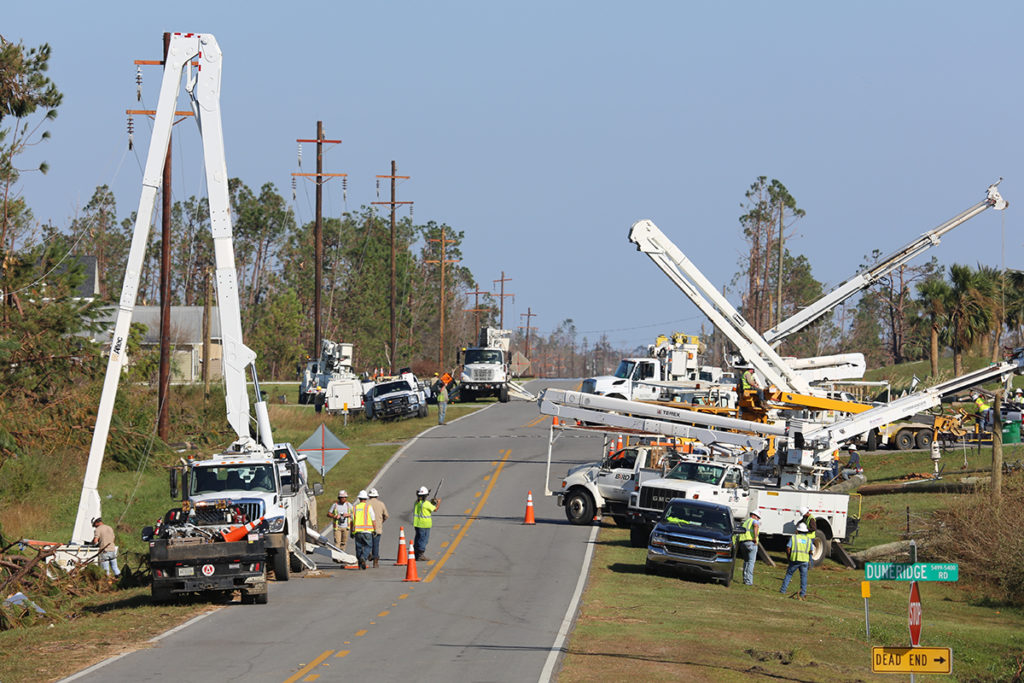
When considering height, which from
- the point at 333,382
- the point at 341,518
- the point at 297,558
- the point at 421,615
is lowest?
the point at 421,615

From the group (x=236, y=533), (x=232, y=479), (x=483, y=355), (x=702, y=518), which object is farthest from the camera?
(x=483, y=355)

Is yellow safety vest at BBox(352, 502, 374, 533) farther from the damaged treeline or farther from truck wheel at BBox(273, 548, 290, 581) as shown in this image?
the damaged treeline

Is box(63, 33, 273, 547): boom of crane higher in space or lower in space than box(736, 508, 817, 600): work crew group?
higher

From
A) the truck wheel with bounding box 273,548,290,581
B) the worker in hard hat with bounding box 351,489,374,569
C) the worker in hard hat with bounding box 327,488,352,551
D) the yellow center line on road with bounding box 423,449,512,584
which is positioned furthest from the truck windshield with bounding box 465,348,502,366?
the truck wheel with bounding box 273,548,290,581

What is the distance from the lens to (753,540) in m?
26.1

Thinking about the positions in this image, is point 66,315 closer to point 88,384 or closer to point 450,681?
point 88,384

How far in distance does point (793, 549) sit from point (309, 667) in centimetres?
1253

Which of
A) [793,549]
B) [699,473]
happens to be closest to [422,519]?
[699,473]

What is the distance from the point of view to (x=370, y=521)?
26.0 m

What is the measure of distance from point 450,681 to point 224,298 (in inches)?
591

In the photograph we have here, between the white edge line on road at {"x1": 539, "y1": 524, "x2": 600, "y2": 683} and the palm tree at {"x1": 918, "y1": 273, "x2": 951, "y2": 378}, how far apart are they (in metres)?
34.4

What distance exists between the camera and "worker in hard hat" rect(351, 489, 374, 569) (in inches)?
1019

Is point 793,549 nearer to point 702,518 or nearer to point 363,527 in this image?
point 702,518

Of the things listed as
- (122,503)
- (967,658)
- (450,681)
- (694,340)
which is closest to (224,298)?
(122,503)
